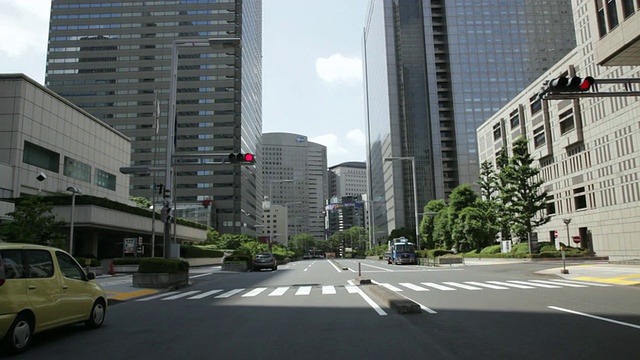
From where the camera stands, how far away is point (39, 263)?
24.9 ft

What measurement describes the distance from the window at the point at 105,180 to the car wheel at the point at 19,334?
49.0 m

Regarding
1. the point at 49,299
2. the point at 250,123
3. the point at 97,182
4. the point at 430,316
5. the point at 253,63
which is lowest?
the point at 430,316

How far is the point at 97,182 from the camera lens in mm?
51344

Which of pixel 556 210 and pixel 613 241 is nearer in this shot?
pixel 613 241

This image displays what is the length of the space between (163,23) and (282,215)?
6975 centimetres

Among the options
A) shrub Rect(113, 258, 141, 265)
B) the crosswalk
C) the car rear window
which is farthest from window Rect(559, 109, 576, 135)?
the car rear window

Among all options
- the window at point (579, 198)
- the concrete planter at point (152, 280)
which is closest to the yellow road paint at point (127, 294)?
the concrete planter at point (152, 280)

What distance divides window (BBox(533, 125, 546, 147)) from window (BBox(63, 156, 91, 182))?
57.6 m

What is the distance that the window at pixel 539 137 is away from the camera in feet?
209

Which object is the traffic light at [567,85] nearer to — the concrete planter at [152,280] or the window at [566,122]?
the concrete planter at [152,280]

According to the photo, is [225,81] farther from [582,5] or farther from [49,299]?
[49,299]

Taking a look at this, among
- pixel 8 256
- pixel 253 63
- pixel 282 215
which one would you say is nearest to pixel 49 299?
pixel 8 256

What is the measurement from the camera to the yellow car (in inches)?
256

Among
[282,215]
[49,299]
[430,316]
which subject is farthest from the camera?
[282,215]
